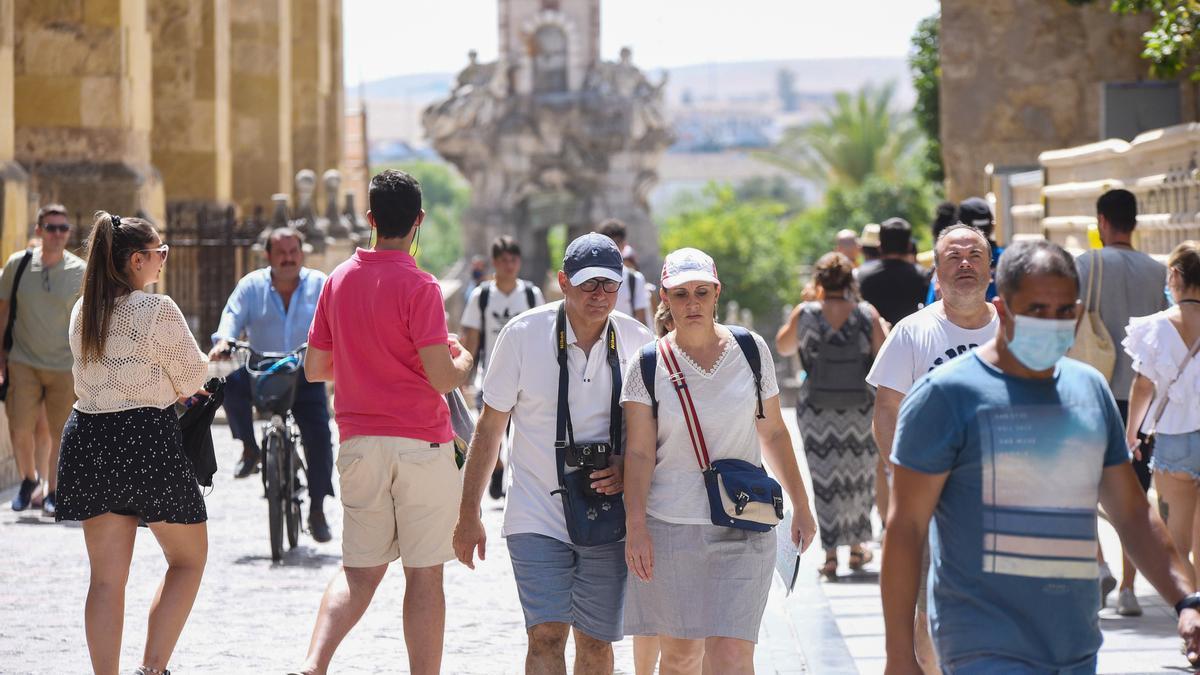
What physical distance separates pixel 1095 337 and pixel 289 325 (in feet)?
14.1

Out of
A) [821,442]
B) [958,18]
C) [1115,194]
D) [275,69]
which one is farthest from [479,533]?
[275,69]

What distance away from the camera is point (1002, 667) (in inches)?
155

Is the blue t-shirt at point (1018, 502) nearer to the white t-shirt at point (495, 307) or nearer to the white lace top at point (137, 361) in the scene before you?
the white lace top at point (137, 361)

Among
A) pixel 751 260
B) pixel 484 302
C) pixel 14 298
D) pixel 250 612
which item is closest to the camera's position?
pixel 250 612

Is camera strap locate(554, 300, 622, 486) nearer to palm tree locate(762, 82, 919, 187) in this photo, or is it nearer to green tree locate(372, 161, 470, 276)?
palm tree locate(762, 82, 919, 187)

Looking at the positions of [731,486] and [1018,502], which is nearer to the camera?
[1018,502]

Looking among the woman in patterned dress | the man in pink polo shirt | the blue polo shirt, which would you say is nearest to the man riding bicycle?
the blue polo shirt

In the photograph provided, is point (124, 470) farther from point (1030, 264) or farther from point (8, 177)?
point (8, 177)

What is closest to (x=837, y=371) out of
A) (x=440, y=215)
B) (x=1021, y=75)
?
(x=1021, y=75)

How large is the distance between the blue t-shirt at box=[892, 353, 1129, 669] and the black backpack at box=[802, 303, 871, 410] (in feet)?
18.6

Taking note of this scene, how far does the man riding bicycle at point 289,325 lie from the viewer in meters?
10.1

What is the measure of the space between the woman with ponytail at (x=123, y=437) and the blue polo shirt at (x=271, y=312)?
3700mm

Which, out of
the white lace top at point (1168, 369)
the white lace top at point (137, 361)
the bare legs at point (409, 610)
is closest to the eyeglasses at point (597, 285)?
the bare legs at point (409, 610)

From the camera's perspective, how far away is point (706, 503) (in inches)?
223
